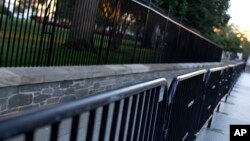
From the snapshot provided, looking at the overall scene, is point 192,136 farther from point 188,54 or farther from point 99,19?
point 188,54

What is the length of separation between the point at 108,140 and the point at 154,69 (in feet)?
39.5

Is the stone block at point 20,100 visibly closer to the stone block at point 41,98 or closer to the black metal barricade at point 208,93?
the stone block at point 41,98

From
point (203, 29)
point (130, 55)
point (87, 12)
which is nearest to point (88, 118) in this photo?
point (87, 12)

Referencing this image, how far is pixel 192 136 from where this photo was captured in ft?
20.4

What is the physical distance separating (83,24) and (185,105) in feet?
14.5

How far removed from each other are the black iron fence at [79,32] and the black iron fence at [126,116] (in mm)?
2811

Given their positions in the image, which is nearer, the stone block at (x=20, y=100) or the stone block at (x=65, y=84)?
the stone block at (x=20, y=100)

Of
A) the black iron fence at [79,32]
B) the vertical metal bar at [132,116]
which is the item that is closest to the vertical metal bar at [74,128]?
the vertical metal bar at [132,116]

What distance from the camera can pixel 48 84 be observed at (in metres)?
6.91

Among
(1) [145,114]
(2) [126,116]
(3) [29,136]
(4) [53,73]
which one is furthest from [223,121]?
(3) [29,136]

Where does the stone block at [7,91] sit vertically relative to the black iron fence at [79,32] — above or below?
below

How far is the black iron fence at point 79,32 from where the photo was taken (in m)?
6.83

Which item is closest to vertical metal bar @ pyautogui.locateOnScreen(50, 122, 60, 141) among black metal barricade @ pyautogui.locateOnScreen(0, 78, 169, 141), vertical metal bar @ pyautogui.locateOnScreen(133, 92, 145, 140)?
black metal barricade @ pyautogui.locateOnScreen(0, 78, 169, 141)

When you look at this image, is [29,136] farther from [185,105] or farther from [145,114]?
[185,105]
